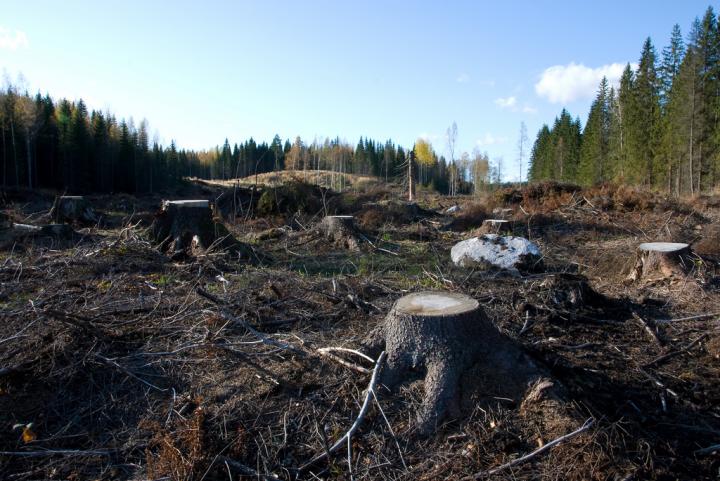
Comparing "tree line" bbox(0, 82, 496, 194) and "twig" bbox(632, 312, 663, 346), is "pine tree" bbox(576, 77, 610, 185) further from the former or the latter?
"twig" bbox(632, 312, 663, 346)

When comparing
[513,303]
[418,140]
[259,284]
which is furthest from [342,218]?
[418,140]

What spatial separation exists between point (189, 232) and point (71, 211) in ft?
29.9

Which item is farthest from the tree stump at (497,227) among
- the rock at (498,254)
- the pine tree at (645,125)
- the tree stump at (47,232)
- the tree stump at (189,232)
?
the pine tree at (645,125)

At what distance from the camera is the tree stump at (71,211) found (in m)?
14.6

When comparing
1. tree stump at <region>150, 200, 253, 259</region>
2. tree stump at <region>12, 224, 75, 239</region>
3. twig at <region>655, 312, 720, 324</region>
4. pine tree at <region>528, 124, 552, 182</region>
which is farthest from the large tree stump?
pine tree at <region>528, 124, 552, 182</region>

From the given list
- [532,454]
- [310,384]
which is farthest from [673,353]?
[310,384]

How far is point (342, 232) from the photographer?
10688mm

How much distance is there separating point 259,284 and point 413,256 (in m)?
4.36

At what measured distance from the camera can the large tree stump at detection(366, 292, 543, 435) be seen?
273cm

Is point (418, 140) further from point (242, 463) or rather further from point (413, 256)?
point (242, 463)

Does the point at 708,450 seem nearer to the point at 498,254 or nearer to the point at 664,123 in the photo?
the point at 498,254

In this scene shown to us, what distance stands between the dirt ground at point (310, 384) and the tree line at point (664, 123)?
25242mm

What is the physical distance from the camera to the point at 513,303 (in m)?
4.92

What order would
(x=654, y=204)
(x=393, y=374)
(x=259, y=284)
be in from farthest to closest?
(x=654, y=204), (x=259, y=284), (x=393, y=374)
